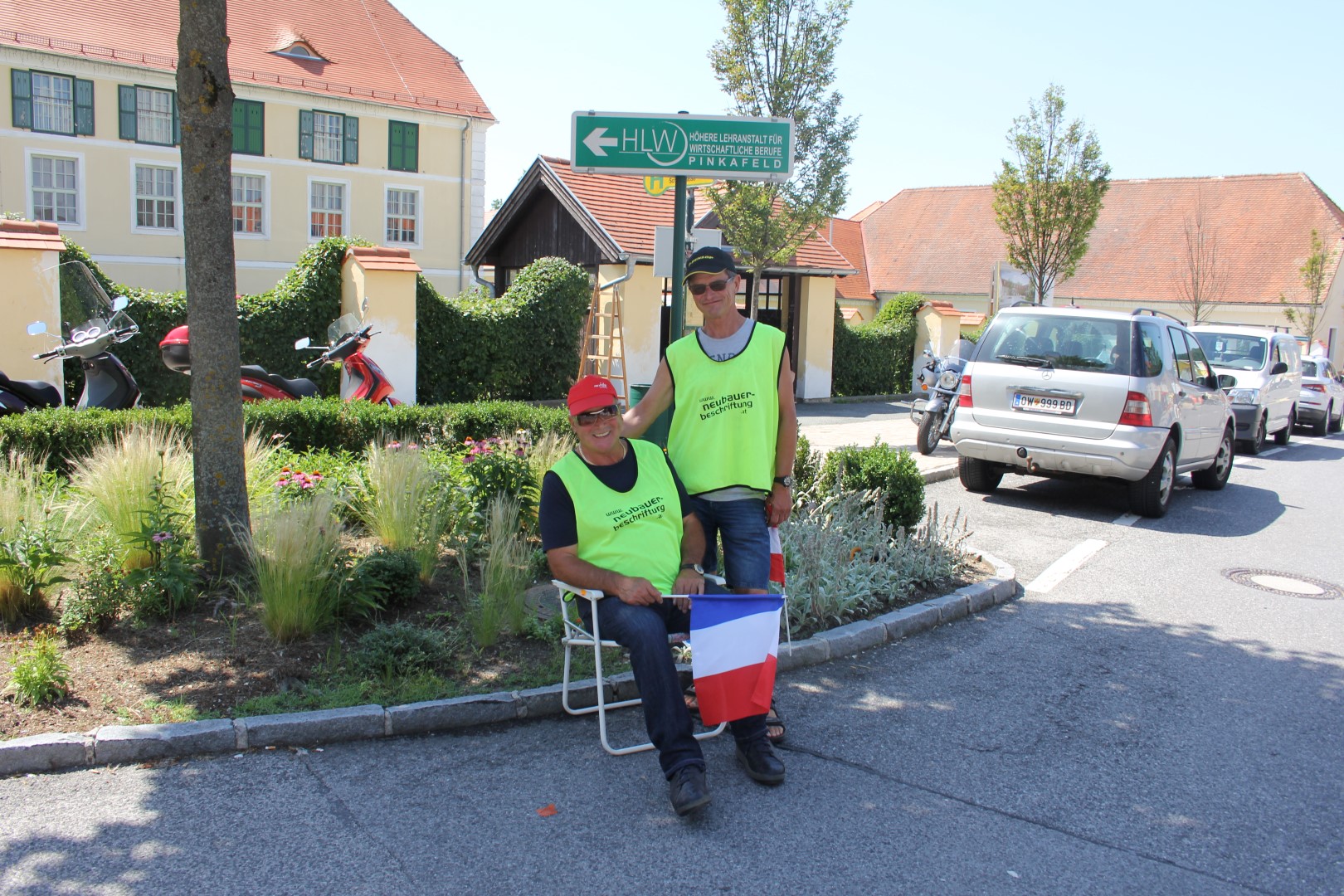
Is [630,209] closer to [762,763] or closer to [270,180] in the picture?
[762,763]

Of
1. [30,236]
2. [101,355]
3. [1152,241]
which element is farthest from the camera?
[1152,241]

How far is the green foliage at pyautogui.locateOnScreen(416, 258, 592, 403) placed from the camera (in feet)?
52.1

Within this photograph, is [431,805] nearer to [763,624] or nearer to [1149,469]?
[763,624]

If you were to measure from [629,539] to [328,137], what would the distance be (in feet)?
110

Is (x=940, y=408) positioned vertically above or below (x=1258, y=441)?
above

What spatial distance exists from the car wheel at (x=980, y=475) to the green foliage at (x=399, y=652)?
6982 mm

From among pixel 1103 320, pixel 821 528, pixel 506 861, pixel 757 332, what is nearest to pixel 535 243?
pixel 1103 320

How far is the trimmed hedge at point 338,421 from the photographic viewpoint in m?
7.40

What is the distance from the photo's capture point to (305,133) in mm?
33594

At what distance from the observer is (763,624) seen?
3.97 meters

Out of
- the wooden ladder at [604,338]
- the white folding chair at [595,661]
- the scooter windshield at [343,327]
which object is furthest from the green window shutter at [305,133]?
the white folding chair at [595,661]

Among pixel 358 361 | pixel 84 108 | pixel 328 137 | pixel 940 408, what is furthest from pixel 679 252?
pixel 328 137

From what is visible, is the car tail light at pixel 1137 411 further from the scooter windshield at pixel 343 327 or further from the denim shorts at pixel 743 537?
the scooter windshield at pixel 343 327

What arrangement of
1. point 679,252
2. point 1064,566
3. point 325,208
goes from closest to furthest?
point 679,252
point 1064,566
point 325,208
